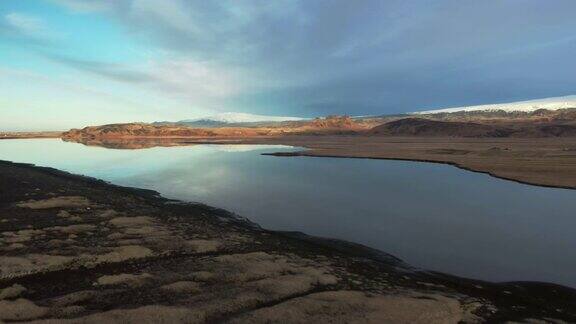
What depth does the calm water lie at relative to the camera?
1514 cm

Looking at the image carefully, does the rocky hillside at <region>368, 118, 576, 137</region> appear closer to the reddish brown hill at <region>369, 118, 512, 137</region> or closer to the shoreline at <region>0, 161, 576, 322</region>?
the reddish brown hill at <region>369, 118, 512, 137</region>

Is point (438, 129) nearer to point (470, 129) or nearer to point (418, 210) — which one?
point (470, 129)

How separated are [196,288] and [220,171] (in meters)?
32.8

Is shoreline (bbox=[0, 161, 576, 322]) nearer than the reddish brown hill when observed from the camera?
Yes

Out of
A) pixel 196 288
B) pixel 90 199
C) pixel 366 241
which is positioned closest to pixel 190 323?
pixel 196 288

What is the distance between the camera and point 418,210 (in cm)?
2372

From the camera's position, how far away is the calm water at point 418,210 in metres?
15.1

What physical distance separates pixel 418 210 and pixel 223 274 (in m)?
14.5

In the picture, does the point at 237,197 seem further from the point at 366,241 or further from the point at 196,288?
the point at 196,288

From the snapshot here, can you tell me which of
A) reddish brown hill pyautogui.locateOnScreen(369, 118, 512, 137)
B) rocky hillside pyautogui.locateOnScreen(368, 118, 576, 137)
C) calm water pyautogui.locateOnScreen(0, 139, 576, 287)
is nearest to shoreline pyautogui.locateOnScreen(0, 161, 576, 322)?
calm water pyautogui.locateOnScreen(0, 139, 576, 287)

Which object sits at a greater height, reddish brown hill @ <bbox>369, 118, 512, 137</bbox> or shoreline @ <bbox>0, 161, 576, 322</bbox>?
reddish brown hill @ <bbox>369, 118, 512, 137</bbox>

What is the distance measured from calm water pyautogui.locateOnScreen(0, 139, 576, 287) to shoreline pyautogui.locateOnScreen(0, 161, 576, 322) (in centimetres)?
171

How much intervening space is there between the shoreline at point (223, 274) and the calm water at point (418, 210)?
1708mm

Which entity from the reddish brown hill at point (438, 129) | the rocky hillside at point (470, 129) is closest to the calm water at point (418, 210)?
the rocky hillside at point (470, 129)
